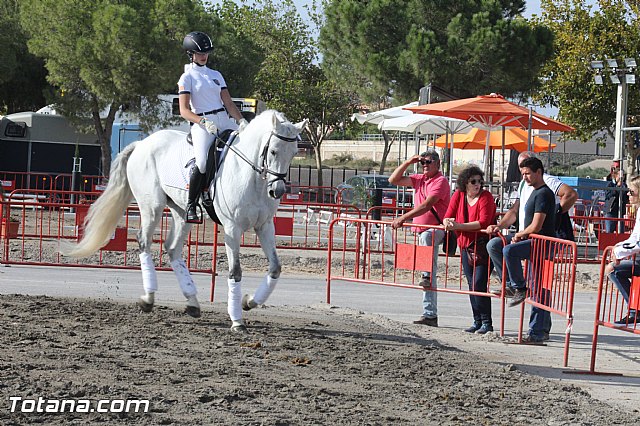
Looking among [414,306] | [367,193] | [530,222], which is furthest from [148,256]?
[367,193]

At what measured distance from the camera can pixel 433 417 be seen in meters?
7.18

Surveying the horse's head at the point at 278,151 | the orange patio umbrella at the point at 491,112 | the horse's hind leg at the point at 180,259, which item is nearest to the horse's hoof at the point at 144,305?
the horse's hind leg at the point at 180,259

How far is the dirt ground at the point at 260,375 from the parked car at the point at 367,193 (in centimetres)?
1735

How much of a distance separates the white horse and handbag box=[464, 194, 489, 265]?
278 centimetres

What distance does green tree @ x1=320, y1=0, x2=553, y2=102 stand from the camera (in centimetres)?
4247

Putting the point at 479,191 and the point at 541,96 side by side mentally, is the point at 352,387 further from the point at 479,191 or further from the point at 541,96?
the point at 541,96

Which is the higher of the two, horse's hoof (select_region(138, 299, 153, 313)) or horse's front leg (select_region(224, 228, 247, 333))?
horse's front leg (select_region(224, 228, 247, 333))

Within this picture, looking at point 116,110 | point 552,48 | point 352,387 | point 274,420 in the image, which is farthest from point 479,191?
point 552,48

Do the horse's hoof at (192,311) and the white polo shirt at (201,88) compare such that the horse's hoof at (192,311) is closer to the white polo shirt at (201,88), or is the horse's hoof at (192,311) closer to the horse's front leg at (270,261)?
the horse's front leg at (270,261)

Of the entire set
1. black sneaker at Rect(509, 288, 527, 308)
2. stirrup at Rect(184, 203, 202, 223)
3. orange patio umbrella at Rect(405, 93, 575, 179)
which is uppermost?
orange patio umbrella at Rect(405, 93, 575, 179)

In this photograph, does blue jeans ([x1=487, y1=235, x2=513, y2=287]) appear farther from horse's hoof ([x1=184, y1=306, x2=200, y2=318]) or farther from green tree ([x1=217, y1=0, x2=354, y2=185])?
green tree ([x1=217, y1=0, x2=354, y2=185])

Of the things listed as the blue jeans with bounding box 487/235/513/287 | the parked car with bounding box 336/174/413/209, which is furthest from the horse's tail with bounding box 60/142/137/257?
the parked car with bounding box 336/174/413/209

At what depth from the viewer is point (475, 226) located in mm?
12242

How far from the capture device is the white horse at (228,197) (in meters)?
10.4
